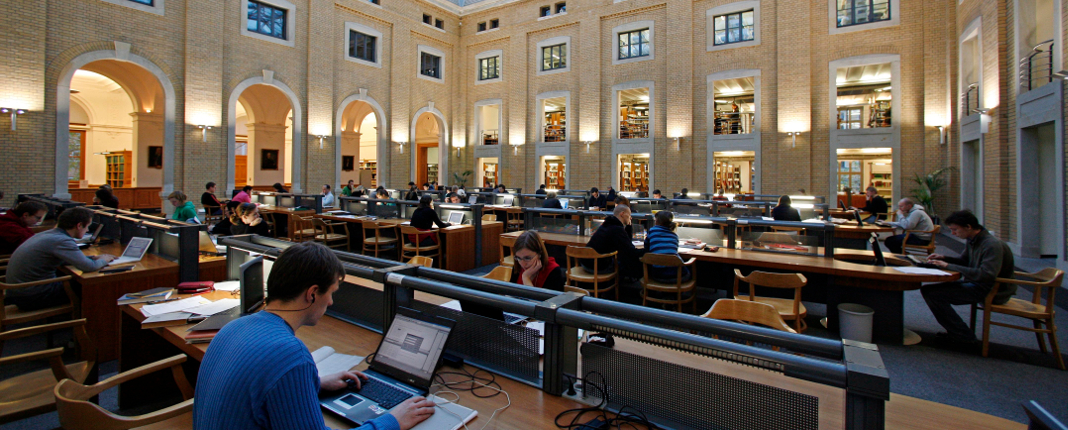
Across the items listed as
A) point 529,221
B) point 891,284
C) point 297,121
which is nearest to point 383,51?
point 297,121

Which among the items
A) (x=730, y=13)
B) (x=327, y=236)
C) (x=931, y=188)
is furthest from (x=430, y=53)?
(x=931, y=188)

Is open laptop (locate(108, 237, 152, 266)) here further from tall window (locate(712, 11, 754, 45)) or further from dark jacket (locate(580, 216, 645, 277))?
tall window (locate(712, 11, 754, 45))

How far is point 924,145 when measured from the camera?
13.7 meters

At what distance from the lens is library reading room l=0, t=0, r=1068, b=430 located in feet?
5.35

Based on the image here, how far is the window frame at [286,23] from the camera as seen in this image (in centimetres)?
1472

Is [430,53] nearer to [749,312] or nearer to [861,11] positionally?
[861,11]

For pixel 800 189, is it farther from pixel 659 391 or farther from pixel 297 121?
pixel 297 121

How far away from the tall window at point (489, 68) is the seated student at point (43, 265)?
1803 centimetres

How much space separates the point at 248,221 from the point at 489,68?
16897 mm

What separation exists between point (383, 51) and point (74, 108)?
39.8 feet

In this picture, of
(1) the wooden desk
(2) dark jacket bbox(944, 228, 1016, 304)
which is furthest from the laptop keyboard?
(2) dark jacket bbox(944, 228, 1016, 304)

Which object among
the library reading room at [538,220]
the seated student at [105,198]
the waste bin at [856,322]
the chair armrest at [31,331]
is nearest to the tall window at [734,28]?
the library reading room at [538,220]

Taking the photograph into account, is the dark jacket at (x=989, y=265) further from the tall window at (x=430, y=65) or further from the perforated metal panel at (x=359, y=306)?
the tall window at (x=430, y=65)

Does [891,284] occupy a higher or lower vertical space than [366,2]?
lower
